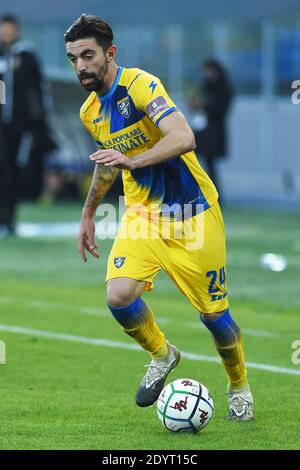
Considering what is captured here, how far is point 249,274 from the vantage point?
48.9ft

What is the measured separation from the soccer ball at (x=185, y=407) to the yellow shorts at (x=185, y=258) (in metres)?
0.49

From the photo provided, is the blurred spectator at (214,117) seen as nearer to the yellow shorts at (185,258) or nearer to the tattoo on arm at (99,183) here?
the tattoo on arm at (99,183)

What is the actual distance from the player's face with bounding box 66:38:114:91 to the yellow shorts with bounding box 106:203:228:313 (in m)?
0.91

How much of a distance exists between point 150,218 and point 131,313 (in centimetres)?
57

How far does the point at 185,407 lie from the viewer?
7.08 m

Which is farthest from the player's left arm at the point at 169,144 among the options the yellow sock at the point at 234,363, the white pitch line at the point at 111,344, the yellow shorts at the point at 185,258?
the white pitch line at the point at 111,344

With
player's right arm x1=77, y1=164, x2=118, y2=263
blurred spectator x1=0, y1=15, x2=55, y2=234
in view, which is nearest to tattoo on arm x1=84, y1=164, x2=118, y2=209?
player's right arm x1=77, y1=164, x2=118, y2=263

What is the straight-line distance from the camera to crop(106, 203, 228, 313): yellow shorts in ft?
24.2

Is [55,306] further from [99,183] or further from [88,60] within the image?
[88,60]

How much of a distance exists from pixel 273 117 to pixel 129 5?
457 centimetres

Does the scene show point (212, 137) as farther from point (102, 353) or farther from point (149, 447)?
point (149, 447)

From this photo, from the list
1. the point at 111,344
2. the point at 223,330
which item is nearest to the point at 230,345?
the point at 223,330

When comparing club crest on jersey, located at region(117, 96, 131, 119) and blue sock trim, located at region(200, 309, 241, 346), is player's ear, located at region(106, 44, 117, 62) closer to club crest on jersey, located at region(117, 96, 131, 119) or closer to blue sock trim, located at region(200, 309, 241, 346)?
club crest on jersey, located at region(117, 96, 131, 119)

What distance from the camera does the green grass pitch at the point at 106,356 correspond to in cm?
704
